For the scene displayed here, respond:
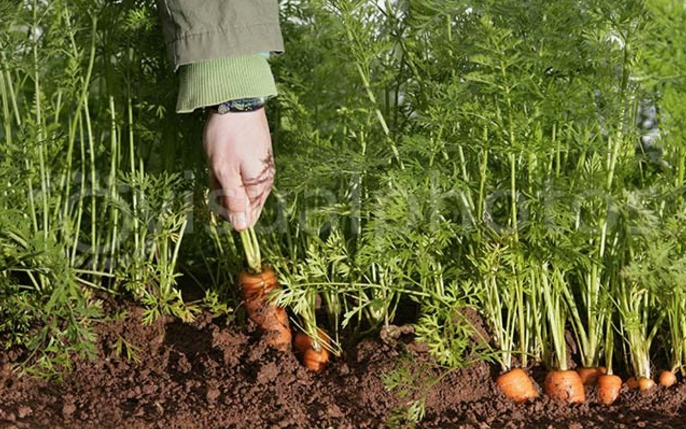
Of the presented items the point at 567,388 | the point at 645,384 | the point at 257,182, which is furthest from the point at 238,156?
the point at 645,384

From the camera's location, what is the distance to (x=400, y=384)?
6.31 feet

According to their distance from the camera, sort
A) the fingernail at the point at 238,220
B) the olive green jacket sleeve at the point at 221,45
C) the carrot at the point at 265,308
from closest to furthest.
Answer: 1. the olive green jacket sleeve at the point at 221,45
2. the fingernail at the point at 238,220
3. the carrot at the point at 265,308

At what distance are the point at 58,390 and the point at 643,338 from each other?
1193 mm

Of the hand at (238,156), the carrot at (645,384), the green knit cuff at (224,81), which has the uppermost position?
the green knit cuff at (224,81)

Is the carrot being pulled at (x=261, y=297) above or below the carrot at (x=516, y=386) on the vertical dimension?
above

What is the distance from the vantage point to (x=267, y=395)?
203cm

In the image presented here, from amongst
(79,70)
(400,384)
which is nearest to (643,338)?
(400,384)

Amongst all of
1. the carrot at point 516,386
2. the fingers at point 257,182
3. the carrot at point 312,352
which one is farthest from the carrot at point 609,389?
the fingers at point 257,182

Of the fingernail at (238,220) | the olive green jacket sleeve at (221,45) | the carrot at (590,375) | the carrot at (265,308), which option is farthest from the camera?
the carrot at (265,308)

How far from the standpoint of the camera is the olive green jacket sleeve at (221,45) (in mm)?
1822

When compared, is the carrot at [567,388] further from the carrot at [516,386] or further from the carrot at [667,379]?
the carrot at [667,379]

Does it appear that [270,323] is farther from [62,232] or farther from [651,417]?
[651,417]

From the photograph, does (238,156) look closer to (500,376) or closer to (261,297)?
(261,297)

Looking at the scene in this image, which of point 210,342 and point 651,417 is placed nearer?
point 651,417
